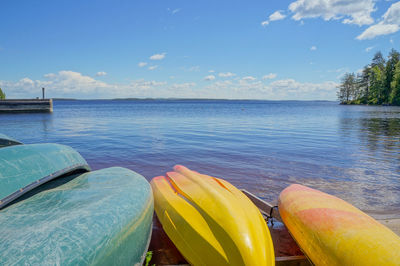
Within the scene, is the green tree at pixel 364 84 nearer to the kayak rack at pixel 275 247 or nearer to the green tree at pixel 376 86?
the green tree at pixel 376 86

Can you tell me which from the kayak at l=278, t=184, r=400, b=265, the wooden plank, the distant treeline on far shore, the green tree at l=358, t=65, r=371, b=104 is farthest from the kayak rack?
the green tree at l=358, t=65, r=371, b=104

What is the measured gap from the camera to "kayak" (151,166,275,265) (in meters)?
2.12

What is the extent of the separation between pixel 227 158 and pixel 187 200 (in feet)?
18.9

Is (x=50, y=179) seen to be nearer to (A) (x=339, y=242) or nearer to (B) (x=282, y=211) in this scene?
(B) (x=282, y=211)

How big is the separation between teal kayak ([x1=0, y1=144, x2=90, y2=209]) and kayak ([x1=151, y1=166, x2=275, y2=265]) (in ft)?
4.65

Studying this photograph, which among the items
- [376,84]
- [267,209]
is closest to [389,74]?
[376,84]

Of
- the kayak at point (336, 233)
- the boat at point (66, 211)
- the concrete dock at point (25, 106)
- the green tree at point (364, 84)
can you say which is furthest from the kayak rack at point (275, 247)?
the green tree at point (364, 84)

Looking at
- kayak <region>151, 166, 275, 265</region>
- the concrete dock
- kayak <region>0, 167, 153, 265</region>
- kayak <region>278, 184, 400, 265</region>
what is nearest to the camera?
kayak <region>0, 167, 153, 265</region>

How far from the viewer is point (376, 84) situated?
70.3 m

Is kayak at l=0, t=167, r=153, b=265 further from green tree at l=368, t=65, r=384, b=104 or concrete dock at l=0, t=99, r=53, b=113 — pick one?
green tree at l=368, t=65, r=384, b=104

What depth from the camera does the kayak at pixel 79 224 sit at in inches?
65.6

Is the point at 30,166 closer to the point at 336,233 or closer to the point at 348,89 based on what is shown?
the point at 336,233

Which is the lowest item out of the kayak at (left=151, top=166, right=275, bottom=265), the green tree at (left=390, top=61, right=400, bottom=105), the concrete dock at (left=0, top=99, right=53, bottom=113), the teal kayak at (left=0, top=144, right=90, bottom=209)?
the kayak at (left=151, top=166, right=275, bottom=265)

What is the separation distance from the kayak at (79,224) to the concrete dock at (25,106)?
4095 cm
